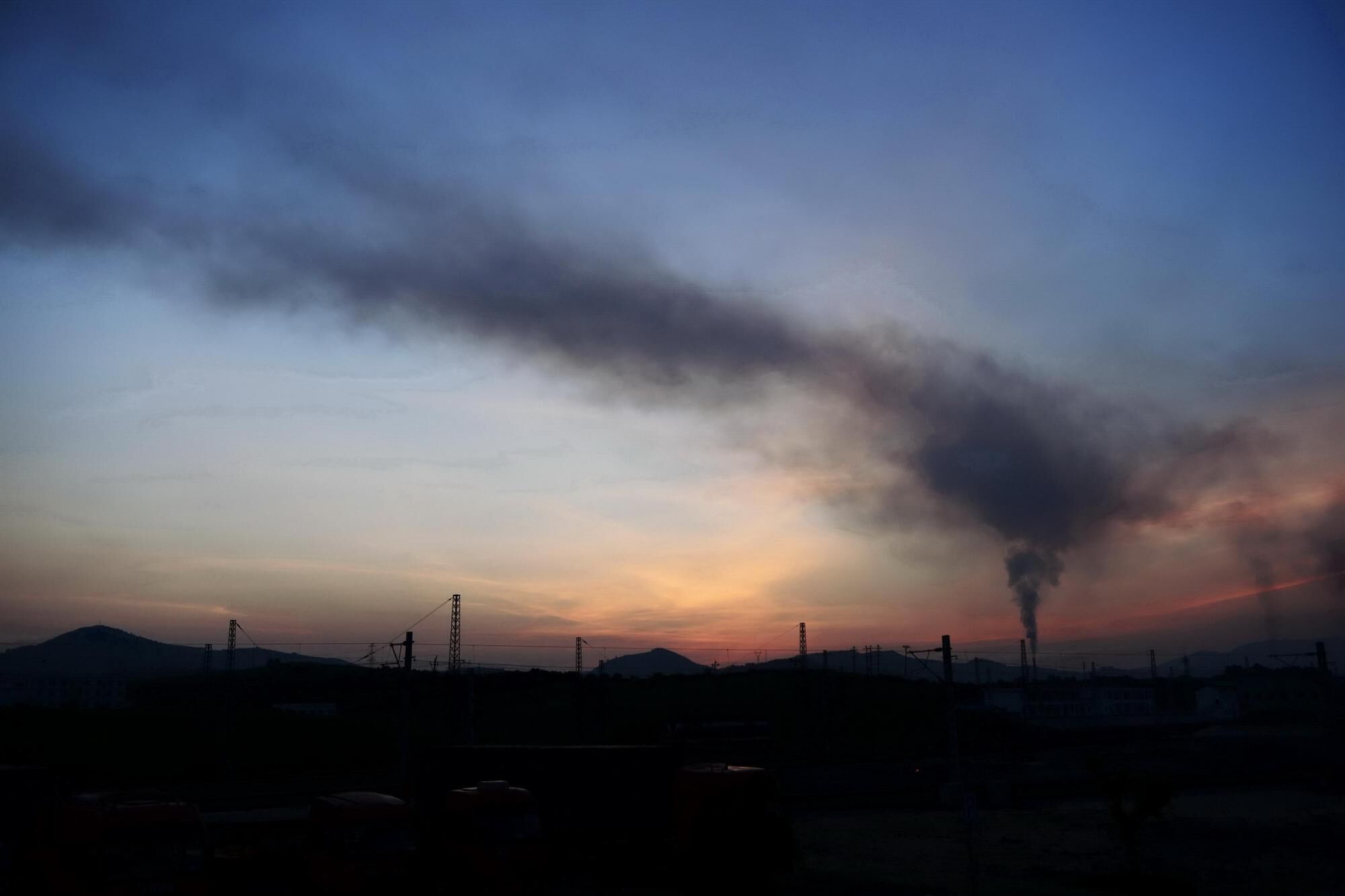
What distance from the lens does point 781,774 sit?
177 feet

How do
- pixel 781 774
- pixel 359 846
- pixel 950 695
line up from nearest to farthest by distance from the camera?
pixel 359 846 < pixel 950 695 < pixel 781 774

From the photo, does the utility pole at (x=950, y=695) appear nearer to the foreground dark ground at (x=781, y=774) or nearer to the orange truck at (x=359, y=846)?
the foreground dark ground at (x=781, y=774)

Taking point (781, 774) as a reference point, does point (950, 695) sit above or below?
above

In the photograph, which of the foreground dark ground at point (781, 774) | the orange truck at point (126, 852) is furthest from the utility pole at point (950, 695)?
the orange truck at point (126, 852)

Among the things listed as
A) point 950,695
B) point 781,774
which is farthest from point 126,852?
point 781,774

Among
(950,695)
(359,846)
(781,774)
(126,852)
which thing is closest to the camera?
(126,852)

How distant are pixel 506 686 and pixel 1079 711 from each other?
227 ft

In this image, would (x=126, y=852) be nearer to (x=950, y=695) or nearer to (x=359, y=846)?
(x=359, y=846)

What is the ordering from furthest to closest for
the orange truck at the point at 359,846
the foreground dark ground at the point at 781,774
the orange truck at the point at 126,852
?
the foreground dark ground at the point at 781,774, the orange truck at the point at 359,846, the orange truck at the point at 126,852

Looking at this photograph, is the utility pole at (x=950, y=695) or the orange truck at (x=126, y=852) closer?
the orange truck at (x=126, y=852)

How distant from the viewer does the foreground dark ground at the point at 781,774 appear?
25891 millimetres

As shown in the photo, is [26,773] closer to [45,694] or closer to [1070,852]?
[1070,852]

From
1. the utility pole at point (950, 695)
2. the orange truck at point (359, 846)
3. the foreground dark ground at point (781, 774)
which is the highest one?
the utility pole at point (950, 695)

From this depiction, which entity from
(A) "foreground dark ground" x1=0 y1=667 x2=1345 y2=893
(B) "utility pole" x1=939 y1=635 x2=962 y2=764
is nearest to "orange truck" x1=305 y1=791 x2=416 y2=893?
(A) "foreground dark ground" x1=0 y1=667 x2=1345 y2=893
